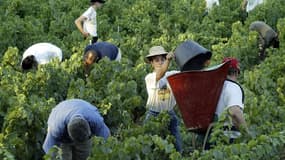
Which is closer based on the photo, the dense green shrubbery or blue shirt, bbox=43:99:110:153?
blue shirt, bbox=43:99:110:153

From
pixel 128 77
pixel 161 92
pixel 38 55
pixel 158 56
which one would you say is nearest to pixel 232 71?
pixel 161 92

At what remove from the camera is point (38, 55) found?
9117 mm

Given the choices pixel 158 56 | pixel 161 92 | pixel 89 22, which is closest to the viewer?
pixel 161 92

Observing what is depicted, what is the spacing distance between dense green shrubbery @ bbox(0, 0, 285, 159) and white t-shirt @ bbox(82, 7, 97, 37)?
347 mm

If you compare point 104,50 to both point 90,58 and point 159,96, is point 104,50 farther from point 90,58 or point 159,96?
point 159,96

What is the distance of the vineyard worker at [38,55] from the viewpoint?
29.3 feet

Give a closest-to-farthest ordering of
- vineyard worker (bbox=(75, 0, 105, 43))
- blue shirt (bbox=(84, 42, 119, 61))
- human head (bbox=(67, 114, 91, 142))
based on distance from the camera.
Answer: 1. human head (bbox=(67, 114, 91, 142))
2. blue shirt (bbox=(84, 42, 119, 61))
3. vineyard worker (bbox=(75, 0, 105, 43))

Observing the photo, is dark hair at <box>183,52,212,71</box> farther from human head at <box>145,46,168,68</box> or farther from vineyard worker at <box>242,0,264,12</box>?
vineyard worker at <box>242,0,264,12</box>

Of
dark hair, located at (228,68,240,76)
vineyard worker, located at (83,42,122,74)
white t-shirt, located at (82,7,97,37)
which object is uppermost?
white t-shirt, located at (82,7,97,37)

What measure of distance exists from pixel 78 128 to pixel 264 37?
256 inches

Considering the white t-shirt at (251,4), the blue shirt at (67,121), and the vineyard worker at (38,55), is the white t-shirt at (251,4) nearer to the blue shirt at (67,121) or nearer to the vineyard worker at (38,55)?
the vineyard worker at (38,55)

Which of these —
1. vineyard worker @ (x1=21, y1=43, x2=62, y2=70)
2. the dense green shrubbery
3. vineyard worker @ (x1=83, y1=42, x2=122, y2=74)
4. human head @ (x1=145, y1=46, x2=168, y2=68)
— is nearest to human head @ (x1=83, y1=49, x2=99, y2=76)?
vineyard worker @ (x1=83, y1=42, x2=122, y2=74)

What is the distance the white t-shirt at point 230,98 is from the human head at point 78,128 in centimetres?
124

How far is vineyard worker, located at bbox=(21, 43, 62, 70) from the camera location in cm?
Answer: 893
